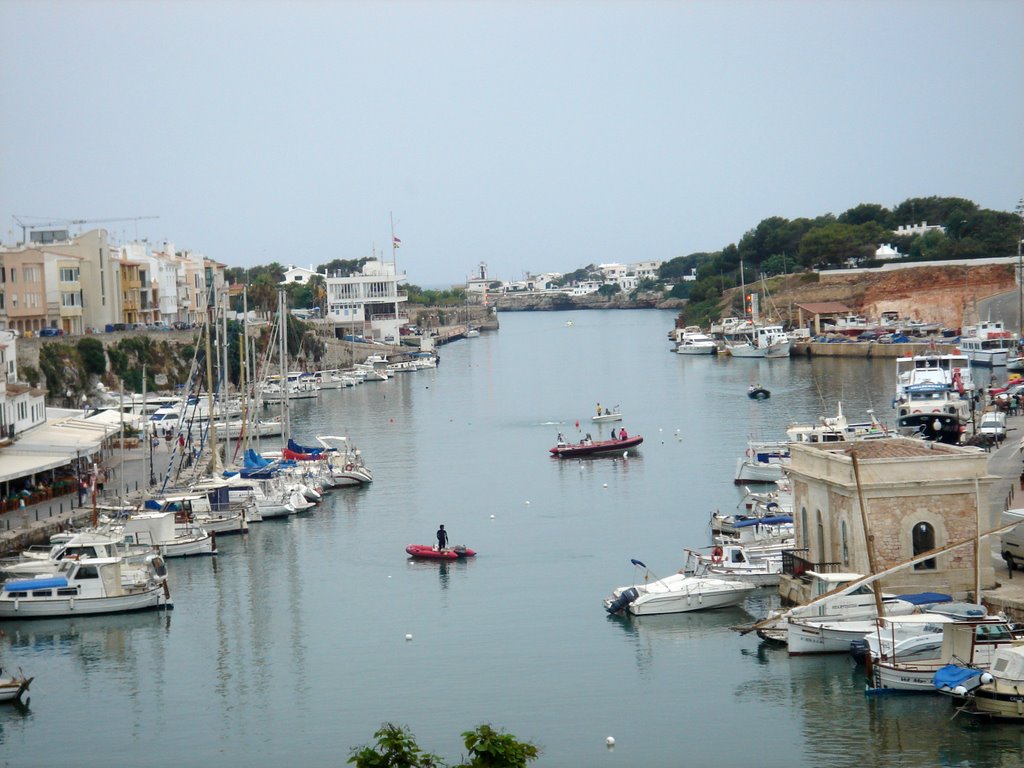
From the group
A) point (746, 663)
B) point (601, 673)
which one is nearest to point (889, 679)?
point (746, 663)

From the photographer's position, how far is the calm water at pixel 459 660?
2280cm

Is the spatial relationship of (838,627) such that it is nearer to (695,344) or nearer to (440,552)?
(440,552)

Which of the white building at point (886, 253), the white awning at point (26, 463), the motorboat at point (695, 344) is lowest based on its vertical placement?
the white awning at point (26, 463)

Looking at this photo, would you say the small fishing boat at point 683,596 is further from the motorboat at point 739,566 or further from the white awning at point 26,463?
the white awning at point 26,463

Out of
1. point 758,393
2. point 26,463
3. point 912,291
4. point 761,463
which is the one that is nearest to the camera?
point 26,463

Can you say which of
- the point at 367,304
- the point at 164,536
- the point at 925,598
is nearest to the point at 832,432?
the point at 925,598

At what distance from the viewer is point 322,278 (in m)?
168

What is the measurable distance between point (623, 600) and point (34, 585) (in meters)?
12.8

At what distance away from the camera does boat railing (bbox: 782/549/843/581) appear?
90.1 ft

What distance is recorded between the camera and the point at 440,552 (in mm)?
37375

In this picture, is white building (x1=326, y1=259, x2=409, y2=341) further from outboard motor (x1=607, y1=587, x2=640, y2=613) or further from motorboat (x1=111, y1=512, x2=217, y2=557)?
outboard motor (x1=607, y1=587, x2=640, y2=613)

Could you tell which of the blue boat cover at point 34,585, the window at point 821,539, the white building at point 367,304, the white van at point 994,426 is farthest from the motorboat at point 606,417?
the white building at point 367,304

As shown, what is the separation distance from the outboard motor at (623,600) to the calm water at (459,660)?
0.39 m

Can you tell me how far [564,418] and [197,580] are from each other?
40.7m
